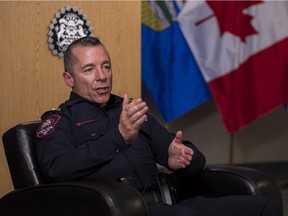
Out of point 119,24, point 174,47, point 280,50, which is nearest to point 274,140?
point 280,50

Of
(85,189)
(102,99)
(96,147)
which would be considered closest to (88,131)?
(102,99)

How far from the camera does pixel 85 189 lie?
5.34 ft

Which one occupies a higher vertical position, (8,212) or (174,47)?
(174,47)

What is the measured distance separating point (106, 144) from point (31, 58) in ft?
2.71

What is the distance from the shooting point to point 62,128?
1982 millimetres

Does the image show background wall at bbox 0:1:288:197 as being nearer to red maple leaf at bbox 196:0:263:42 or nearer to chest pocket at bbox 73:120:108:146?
chest pocket at bbox 73:120:108:146

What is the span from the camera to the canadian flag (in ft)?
13.1

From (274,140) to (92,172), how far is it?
3.35 metres

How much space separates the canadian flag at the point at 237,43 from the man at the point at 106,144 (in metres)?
1.83

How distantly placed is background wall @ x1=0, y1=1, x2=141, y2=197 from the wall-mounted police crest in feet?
0.08

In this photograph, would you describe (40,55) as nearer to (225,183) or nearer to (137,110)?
(137,110)

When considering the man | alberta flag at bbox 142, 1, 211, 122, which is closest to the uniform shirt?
the man

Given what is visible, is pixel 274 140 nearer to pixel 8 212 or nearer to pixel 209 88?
pixel 209 88

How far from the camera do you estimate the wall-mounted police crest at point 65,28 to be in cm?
246
